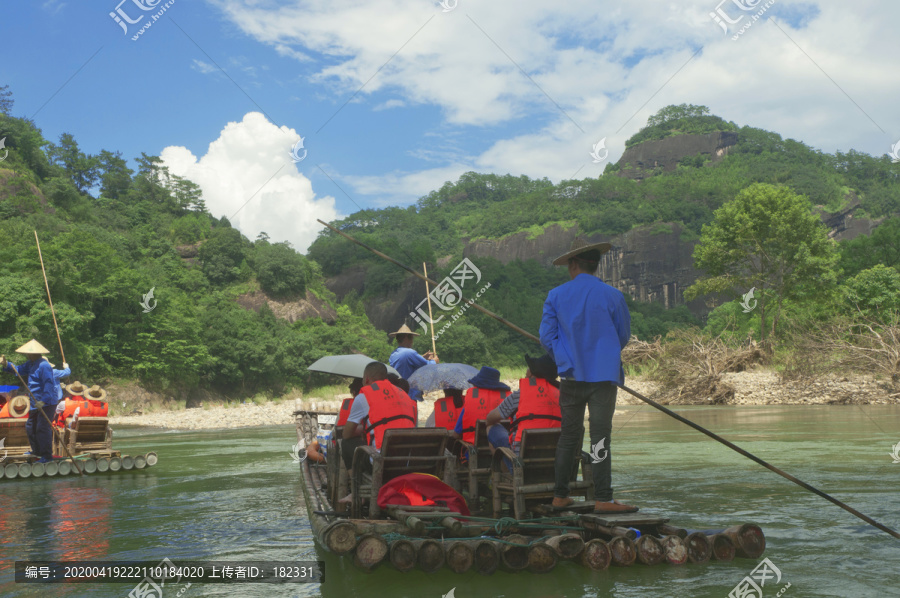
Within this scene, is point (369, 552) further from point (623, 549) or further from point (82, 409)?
point (82, 409)

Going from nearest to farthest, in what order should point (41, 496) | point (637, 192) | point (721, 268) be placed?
1. point (41, 496)
2. point (721, 268)
3. point (637, 192)

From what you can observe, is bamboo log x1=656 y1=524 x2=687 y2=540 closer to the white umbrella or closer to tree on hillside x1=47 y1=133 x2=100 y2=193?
the white umbrella

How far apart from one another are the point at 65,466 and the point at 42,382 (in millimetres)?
1462

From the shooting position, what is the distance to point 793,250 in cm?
3797

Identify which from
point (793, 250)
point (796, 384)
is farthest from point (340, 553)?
point (793, 250)

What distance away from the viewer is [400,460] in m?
5.63

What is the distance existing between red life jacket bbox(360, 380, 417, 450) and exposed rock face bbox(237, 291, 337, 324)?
57.5 metres

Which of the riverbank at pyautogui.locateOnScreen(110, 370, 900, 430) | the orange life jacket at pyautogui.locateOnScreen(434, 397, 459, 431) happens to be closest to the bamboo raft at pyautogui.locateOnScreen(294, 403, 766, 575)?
the orange life jacket at pyautogui.locateOnScreen(434, 397, 459, 431)

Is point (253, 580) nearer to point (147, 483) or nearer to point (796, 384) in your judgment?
point (147, 483)

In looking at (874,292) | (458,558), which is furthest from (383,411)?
(874,292)

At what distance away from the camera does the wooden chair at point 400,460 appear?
5504 millimetres

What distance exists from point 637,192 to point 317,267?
52989 millimetres

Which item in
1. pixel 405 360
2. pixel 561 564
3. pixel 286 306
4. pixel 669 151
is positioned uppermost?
pixel 669 151

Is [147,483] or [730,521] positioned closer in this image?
[730,521]
